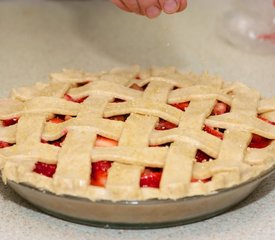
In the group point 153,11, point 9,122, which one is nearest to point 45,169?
Answer: point 9,122

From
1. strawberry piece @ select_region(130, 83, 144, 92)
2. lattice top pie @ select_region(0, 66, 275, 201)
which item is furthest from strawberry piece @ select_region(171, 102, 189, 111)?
strawberry piece @ select_region(130, 83, 144, 92)

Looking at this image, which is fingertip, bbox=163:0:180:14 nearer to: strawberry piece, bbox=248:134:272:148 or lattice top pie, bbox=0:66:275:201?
lattice top pie, bbox=0:66:275:201

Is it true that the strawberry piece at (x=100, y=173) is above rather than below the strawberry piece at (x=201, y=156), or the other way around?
above

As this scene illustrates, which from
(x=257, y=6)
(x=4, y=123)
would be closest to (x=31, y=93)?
(x=4, y=123)

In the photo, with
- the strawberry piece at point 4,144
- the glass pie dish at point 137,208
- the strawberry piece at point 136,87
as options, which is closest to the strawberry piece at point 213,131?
the glass pie dish at point 137,208

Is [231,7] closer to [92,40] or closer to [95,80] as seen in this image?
[92,40]

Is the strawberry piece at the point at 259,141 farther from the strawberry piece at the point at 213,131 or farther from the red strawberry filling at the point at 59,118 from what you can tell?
the red strawberry filling at the point at 59,118

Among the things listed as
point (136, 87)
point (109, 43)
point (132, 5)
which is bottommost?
point (109, 43)

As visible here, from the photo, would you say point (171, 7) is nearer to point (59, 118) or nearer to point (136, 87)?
point (136, 87)

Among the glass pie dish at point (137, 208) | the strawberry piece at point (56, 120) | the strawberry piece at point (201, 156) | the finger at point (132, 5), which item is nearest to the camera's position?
the glass pie dish at point (137, 208)
